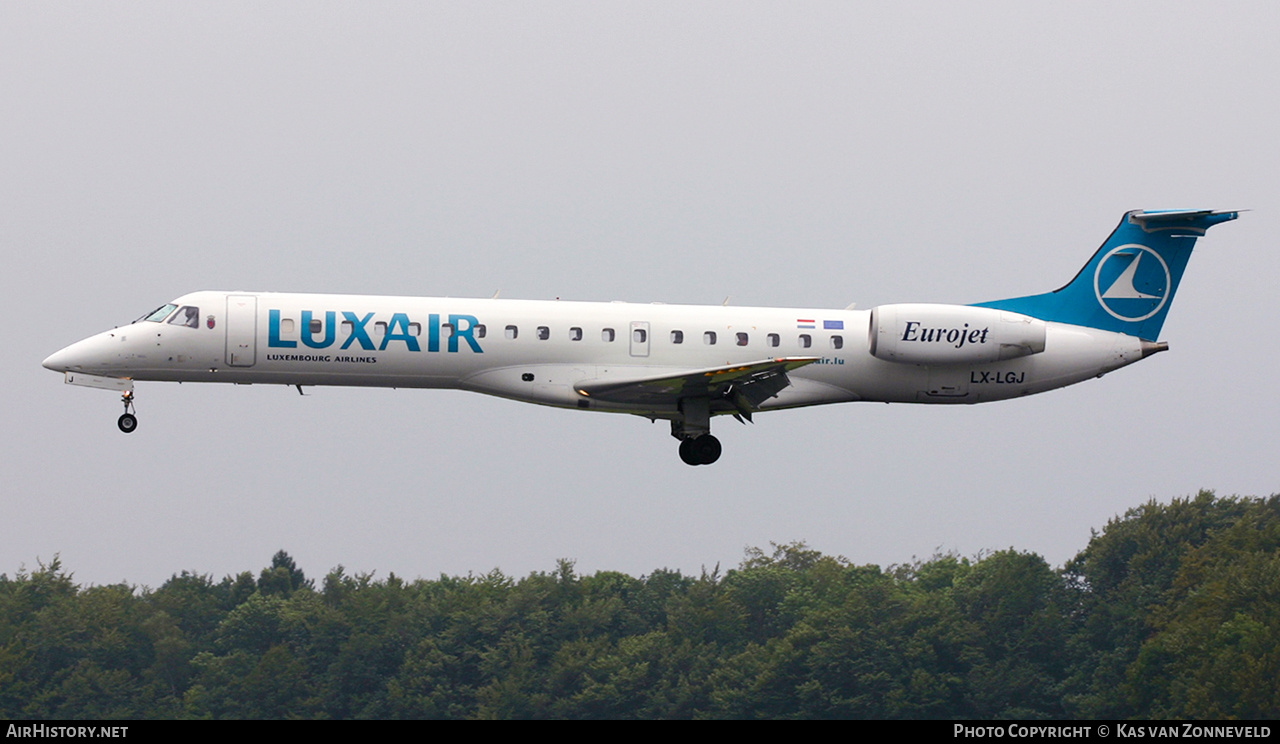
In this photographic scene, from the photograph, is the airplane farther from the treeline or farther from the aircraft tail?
the treeline

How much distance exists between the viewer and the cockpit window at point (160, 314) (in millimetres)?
32781

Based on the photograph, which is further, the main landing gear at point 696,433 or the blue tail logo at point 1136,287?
the blue tail logo at point 1136,287

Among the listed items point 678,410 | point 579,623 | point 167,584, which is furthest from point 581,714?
point 678,410

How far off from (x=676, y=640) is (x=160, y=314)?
207ft

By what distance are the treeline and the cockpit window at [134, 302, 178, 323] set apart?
54.7 meters

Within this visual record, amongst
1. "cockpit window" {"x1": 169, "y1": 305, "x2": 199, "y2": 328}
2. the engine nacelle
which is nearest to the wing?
the engine nacelle

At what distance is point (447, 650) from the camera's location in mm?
93312

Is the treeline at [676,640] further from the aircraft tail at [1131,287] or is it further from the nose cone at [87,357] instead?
the nose cone at [87,357]

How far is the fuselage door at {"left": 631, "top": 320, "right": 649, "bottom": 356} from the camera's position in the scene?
33.2m

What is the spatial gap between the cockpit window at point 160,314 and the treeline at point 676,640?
179ft

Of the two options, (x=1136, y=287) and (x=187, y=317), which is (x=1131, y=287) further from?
(x=187, y=317)

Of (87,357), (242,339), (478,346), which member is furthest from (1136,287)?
(87,357)

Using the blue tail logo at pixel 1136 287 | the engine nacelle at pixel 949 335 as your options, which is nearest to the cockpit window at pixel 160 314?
the engine nacelle at pixel 949 335
